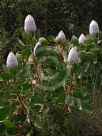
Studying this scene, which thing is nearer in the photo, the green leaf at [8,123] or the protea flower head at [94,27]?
the green leaf at [8,123]

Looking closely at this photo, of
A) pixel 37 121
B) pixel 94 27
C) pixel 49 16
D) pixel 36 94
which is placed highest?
pixel 49 16

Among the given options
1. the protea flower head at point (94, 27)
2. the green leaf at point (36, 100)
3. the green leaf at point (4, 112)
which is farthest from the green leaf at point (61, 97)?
the protea flower head at point (94, 27)

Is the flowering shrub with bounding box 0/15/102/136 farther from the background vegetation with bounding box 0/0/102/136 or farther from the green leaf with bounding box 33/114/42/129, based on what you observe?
the background vegetation with bounding box 0/0/102/136

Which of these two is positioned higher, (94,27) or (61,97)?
(94,27)

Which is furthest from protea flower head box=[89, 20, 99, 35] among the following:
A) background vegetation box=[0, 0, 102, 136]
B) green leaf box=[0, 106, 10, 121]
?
background vegetation box=[0, 0, 102, 136]

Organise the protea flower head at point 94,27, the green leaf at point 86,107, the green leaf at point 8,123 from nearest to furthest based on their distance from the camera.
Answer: the green leaf at point 8,123 → the green leaf at point 86,107 → the protea flower head at point 94,27

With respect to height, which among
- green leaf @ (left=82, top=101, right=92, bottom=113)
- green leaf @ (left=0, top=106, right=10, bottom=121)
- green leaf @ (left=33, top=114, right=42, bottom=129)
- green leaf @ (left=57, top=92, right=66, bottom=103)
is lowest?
green leaf @ (left=33, top=114, right=42, bottom=129)

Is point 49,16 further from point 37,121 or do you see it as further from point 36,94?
point 37,121

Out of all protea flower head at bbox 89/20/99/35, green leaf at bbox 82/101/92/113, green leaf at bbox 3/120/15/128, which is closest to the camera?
green leaf at bbox 3/120/15/128

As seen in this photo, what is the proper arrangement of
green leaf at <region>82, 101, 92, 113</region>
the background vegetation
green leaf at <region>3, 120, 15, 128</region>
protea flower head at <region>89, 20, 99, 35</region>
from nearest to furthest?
green leaf at <region>3, 120, 15, 128</region> → green leaf at <region>82, 101, 92, 113</region> → protea flower head at <region>89, 20, 99, 35</region> → the background vegetation

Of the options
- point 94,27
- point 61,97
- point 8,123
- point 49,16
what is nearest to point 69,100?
point 61,97

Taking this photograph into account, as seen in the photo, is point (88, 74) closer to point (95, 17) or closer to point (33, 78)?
point (33, 78)

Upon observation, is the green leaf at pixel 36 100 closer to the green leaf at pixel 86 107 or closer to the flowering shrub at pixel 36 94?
the flowering shrub at pixel 36 94

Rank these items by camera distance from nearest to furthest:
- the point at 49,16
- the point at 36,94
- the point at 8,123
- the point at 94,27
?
the point at 8,123 → the point at 36,94 → the point at 94,27 → the point at 49,16
